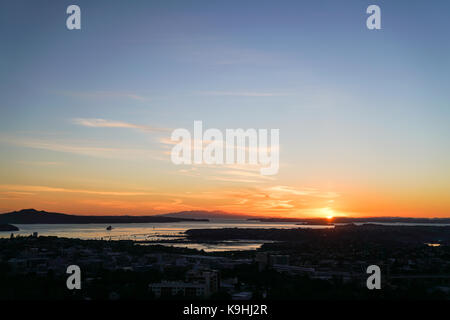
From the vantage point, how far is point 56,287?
45.2 ft

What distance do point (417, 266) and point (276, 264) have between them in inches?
269
